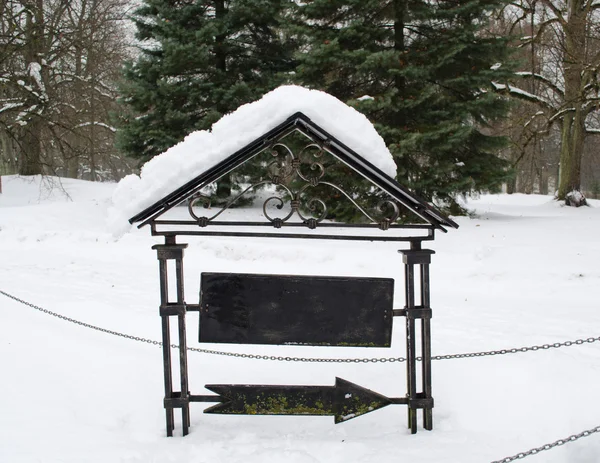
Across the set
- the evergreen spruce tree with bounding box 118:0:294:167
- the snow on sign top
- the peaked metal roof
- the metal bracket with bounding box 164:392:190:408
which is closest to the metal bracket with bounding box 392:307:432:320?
the peaked metal roof

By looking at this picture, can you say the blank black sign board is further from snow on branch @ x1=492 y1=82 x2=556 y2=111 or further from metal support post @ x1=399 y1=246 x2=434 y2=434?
snow on branch @ x1=492 y1=82 x2=556 y2=111

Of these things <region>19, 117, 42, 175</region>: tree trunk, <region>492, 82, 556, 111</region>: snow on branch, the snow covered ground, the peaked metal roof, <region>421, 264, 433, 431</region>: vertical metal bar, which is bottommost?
the snow covered ground

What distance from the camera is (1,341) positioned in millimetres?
5465

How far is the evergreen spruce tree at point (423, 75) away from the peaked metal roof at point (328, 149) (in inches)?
354

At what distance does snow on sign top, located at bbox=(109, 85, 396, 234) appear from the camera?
3469mm

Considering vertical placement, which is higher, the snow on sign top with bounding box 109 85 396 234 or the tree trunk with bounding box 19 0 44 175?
the tree trunk with bounding box 19 0 44 175

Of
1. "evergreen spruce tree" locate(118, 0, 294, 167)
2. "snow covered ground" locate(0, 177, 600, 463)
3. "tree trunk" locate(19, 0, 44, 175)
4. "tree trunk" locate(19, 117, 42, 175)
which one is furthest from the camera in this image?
"tree trunk" locate(19, 117, 42, 175)

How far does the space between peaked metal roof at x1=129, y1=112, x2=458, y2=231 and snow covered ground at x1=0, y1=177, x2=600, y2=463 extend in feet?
5.07

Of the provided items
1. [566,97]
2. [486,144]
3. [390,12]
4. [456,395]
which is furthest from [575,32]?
[456,395]

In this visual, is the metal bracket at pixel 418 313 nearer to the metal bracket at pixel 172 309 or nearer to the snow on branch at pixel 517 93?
the metal bracket at pixel 172 309

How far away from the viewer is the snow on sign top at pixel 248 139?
3.47m

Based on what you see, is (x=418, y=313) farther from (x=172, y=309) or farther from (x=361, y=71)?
(x=361, y=71)

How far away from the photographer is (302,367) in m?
5.02

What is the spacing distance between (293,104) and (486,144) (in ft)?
38.0
